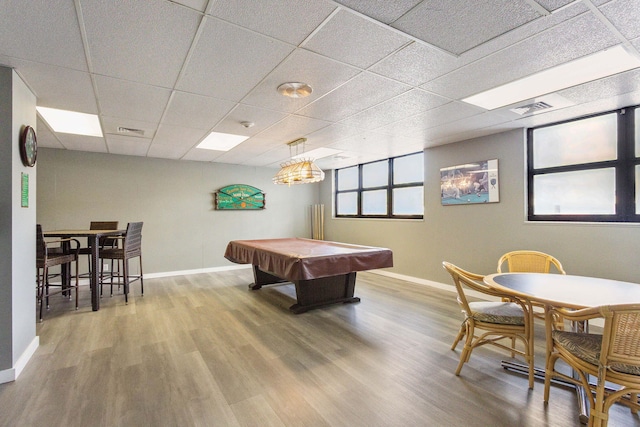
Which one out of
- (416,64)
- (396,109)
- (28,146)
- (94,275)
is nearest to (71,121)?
(28,146)

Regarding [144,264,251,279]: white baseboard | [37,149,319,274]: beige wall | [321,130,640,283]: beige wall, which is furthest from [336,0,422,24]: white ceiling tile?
[144,264,251,279]: white baseboard

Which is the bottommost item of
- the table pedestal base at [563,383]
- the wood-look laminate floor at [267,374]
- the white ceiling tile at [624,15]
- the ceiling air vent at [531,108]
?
the wood-look laminate floor at [267,374]

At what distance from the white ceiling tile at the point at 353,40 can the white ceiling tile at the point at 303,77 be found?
11cm

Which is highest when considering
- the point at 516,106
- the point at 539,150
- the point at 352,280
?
the point at 516,106

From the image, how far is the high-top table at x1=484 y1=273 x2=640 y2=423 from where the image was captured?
67.7 inches

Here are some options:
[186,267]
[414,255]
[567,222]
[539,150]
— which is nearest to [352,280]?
[414,255]

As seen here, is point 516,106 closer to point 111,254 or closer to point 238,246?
point 238,246

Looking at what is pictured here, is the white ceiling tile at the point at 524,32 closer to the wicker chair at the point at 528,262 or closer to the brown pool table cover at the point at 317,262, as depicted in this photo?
the wicker chair at the point at 528,262

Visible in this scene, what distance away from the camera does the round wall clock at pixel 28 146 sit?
7.84 feet

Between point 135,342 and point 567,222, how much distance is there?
4.94m

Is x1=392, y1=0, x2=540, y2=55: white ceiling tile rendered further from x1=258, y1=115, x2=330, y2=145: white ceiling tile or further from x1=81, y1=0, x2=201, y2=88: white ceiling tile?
x1=258, y1=115, x2=330, y2=145: white ceiling tile

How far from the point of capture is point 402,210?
582 cm

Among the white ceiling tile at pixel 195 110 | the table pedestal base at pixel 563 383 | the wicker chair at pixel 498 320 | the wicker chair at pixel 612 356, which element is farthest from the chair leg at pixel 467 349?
the white ceiling tile at pixel 195 110

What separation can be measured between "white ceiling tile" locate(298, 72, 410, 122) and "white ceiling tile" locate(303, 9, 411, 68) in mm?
305
